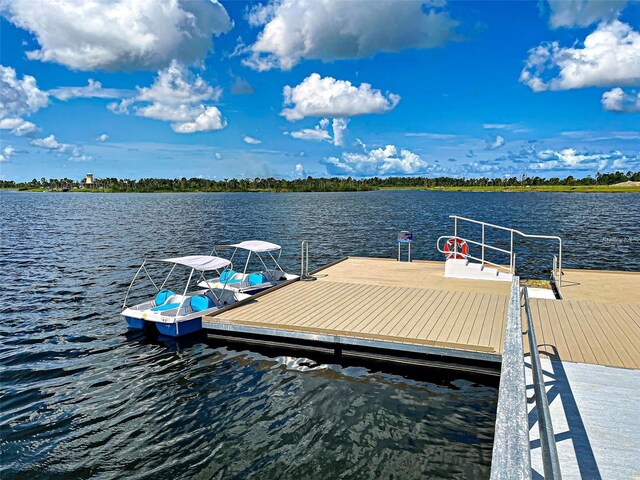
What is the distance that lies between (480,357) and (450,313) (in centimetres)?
238

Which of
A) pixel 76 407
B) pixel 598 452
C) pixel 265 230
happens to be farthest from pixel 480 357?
pixel 265 230

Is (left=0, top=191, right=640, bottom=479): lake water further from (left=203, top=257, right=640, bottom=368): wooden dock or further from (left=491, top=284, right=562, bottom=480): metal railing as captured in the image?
(left=491, top=284, right=562, bottom=480): metal railing

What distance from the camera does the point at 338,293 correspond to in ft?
44.3

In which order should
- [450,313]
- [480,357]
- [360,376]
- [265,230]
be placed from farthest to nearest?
[265,230] < [450,313] < [360,376] < [480,357]

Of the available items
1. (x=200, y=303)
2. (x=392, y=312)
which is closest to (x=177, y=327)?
(x=200, y=303)

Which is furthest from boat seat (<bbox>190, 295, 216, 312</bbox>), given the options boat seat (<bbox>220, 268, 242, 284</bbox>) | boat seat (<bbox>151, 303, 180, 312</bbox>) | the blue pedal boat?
boat seat (<bbox>220, 268, 242, 284</bbox>)

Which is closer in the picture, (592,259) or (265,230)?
(592,259)

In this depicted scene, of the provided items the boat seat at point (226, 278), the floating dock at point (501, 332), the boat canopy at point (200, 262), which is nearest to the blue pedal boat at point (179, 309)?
the boat canopy at point (200, 262)

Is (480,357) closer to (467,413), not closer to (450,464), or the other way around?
(467,413)

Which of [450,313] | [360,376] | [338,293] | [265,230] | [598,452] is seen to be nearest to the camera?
[598,452]

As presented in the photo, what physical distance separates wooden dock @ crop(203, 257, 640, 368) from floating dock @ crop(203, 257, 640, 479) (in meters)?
0.03

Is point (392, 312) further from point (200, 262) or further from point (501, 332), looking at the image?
point (200, 262)

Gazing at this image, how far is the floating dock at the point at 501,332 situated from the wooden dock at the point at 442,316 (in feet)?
0.09

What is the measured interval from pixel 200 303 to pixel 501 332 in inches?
308
